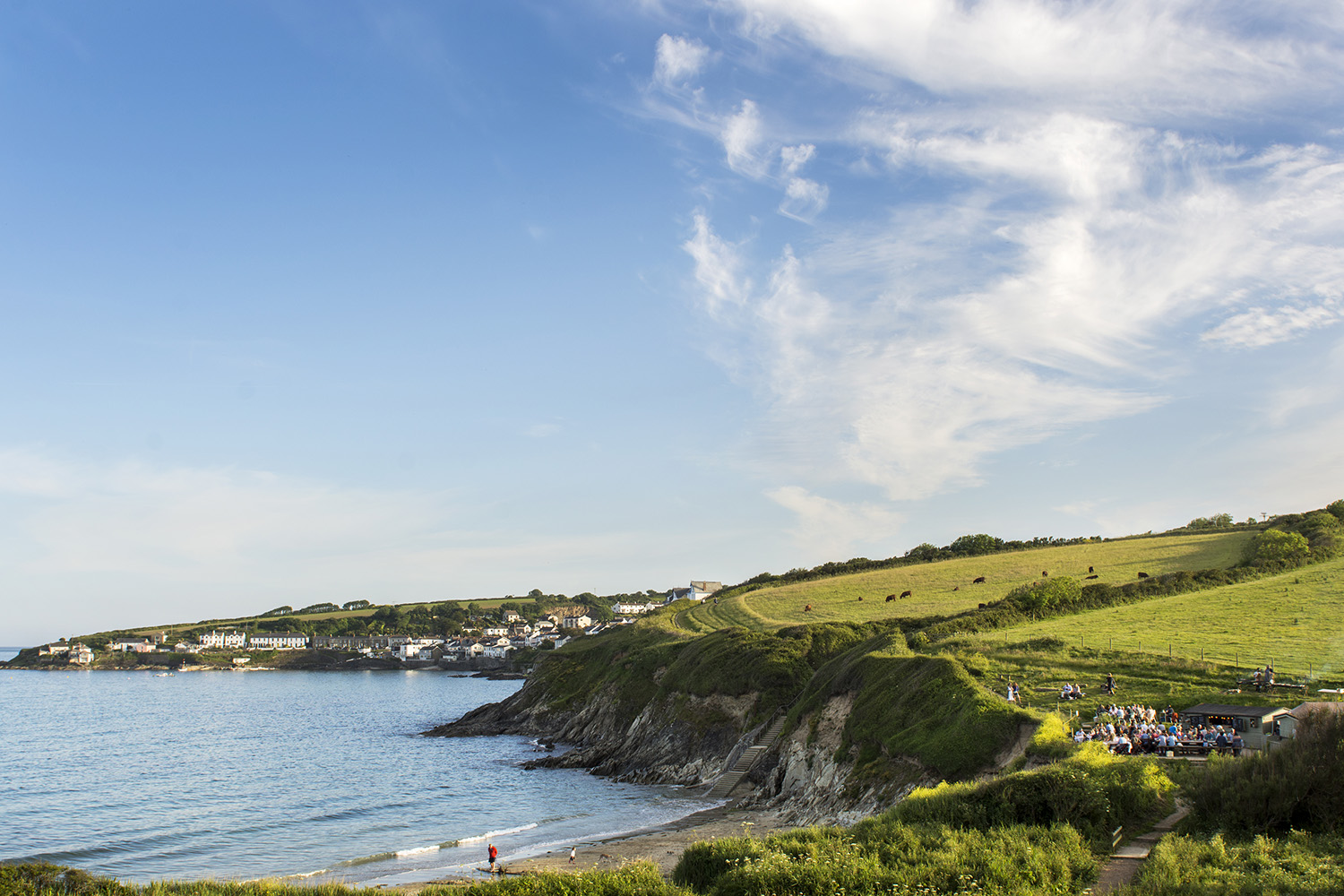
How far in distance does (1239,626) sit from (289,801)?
6688 cm

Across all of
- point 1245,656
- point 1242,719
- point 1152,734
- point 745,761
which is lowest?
point 745,761

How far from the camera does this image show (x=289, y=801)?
192ft

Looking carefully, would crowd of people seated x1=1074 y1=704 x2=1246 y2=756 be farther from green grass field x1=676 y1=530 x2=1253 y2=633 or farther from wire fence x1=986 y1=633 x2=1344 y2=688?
green grass field x1=676 y1=530 x2=1253 y2=633

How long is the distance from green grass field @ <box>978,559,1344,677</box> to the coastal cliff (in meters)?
12.8

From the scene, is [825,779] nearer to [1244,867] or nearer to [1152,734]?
[1152,734]

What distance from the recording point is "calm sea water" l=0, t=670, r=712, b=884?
4275 centimetres

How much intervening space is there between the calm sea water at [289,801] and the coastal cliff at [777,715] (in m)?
5.57

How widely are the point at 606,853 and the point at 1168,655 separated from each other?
110ft

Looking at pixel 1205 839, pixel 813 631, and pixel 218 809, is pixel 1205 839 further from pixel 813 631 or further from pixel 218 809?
pixel 218 809

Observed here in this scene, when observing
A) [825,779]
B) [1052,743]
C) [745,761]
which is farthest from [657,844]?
[1052,743]

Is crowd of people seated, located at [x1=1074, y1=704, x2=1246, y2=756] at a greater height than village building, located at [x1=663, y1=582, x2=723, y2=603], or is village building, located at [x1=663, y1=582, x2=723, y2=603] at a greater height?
village building, located at [x1=663, y1=582, x2=723, y2=603]

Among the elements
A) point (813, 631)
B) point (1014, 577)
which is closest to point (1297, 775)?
point (813, 631)

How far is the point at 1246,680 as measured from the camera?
40.4 m

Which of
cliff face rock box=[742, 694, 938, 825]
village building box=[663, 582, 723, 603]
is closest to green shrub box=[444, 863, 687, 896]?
cliff face rock box=[742, 694, 938, 825]
